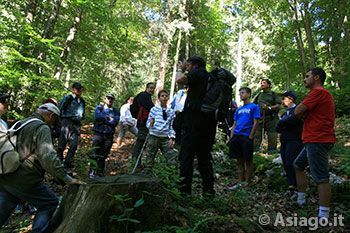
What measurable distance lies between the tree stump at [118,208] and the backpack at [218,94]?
1.59 metres

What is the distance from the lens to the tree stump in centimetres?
231

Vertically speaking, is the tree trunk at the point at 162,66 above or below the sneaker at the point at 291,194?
above

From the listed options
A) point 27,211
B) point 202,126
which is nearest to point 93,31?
point 27,211

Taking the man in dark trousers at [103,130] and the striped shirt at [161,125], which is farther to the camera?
the man in dark trousers at [103,130]

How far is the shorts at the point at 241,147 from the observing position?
16.3ft

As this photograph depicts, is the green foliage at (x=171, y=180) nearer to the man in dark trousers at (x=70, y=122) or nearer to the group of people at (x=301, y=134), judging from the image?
the group of people at (x=301, y=134)

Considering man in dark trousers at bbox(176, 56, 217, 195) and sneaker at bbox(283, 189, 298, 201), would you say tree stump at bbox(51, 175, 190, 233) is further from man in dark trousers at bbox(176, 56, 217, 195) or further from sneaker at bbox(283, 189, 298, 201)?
sneaker at bbox(283, 189, 298, 201)

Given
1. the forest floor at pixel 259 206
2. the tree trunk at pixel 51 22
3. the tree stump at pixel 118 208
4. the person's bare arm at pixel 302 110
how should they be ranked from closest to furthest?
the tree stump at pixel 118 208
the forest floor at pixel 259 206
the person's bare arm at pixel 302 110
the tree trunk at pixel 51 22

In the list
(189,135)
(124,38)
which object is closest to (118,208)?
(189,135)

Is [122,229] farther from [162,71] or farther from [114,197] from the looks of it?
[162,71]

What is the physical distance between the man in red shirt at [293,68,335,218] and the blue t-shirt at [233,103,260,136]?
5.30 ft

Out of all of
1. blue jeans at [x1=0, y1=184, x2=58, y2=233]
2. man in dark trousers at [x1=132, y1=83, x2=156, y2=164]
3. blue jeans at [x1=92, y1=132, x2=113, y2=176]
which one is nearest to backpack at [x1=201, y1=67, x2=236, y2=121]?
blue jeans at [x1=0, y1=184, x2=58, y2=233]

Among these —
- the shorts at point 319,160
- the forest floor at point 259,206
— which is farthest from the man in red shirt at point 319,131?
the forest floor at point 259,206

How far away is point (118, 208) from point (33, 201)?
117 centimetres
